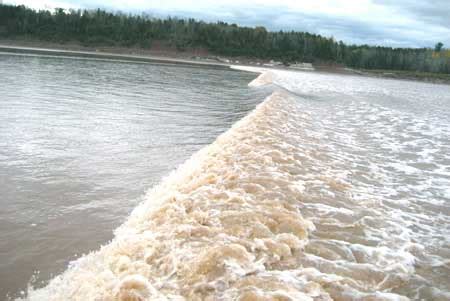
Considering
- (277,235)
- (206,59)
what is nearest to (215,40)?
(206,59)

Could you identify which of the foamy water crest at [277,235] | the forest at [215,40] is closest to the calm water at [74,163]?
the foamy water crest at [277,235]

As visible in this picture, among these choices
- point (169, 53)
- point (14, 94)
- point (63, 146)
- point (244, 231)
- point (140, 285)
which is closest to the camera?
point (140, 285)

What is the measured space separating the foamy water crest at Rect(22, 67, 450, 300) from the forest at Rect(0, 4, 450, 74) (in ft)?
420

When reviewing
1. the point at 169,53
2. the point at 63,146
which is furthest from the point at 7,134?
the point at 169,53

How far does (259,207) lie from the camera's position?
7199 millimetres

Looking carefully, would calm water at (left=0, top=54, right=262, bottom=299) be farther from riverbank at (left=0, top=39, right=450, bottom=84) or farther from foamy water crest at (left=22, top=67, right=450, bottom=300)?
riverbank at (left=0, top=39, right=450, bottom=84)

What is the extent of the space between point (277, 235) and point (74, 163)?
18.4 feet

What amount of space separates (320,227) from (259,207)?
1.12m

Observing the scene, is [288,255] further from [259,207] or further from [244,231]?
[259,207]

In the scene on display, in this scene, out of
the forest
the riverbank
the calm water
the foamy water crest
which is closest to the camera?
the foamy water crest

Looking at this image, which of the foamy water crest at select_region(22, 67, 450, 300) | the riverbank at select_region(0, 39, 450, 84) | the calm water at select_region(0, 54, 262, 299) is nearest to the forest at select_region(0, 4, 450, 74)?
the riverbank at select_region(0, 39, 450, 84)

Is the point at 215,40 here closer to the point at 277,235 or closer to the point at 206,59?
the point at 206,59

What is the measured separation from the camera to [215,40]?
144000 mm

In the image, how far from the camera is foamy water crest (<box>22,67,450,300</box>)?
4824 mm
